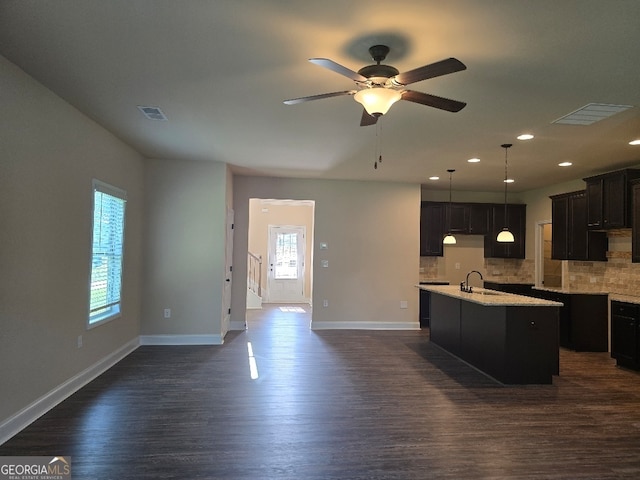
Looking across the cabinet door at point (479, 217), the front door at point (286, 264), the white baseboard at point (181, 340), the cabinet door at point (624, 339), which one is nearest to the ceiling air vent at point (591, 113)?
the cabinet door at point (624, 339)

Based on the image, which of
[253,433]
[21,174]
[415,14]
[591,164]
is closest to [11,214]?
[21,174]

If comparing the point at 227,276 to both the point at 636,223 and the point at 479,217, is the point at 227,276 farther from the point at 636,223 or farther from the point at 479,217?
the point at 636,223

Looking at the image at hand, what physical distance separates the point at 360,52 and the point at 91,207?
3203 mm

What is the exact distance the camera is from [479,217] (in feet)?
27.7

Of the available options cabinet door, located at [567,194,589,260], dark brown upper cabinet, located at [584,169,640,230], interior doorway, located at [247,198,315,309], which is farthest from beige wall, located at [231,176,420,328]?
interior doorway, located at [247,198,315,309]

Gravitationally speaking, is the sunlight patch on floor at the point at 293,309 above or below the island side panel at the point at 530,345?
below

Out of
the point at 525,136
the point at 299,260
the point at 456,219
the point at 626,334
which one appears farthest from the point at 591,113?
the point at 299,260

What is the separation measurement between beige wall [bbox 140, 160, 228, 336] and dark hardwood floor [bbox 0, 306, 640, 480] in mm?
816

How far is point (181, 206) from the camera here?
20.3 ft

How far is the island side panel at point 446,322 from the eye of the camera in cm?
566

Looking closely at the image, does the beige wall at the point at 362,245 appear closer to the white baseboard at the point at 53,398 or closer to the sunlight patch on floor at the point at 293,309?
the sunlight patch on floor at the point at 293,309

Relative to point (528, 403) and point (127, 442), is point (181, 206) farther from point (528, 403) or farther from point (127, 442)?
point (528, 403)

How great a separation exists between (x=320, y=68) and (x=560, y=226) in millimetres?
5704

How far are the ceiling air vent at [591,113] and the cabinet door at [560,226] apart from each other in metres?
3.17
